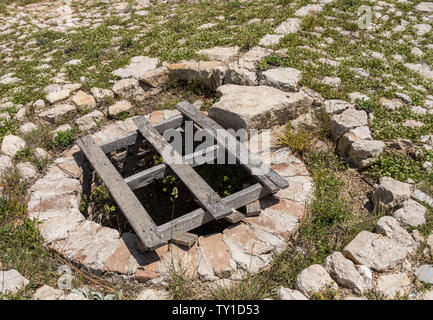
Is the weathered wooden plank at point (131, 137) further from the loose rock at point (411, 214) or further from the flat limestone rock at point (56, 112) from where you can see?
the loose rock at point (411, 214)

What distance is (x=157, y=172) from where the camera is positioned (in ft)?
12.6

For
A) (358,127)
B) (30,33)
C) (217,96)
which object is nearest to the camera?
(358,127)

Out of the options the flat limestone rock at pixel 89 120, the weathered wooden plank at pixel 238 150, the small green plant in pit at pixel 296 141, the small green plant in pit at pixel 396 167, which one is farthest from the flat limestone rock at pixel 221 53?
the small green plant in pit at pixel 396 167

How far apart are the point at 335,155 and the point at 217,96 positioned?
1.83 metres

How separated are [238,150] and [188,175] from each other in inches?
25.1

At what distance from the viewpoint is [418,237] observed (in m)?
3.10

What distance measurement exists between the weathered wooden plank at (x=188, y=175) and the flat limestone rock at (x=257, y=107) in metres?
0.88

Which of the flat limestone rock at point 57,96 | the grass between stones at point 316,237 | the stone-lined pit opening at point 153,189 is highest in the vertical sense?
the flat limestone rock at point 57,96

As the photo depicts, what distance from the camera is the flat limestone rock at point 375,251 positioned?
2893 mm

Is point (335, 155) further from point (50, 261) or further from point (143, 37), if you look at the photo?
point (143, 37)

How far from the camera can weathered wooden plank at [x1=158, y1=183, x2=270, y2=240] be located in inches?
123

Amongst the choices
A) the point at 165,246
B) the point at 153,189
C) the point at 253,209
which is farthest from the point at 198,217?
the point at 153,189
